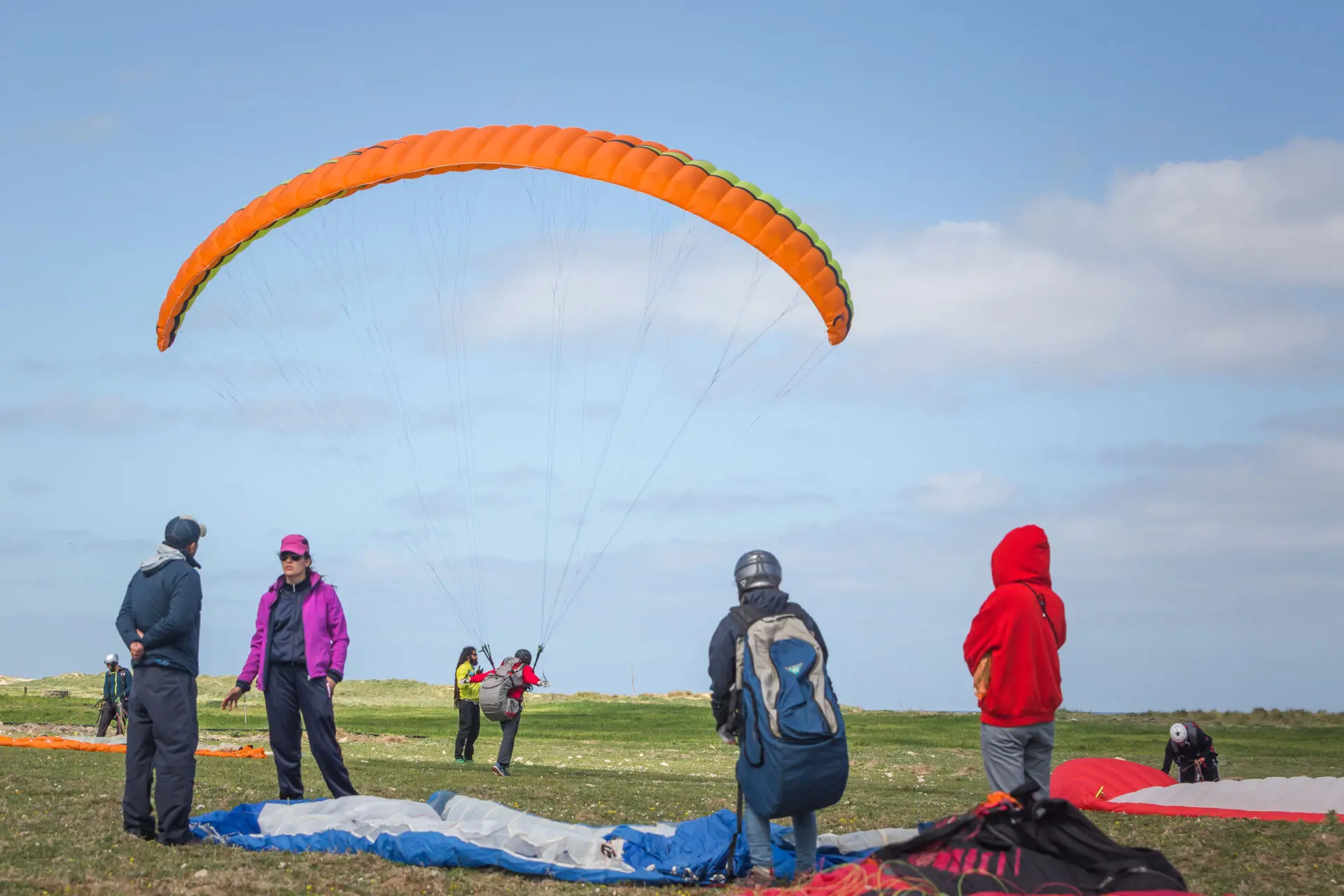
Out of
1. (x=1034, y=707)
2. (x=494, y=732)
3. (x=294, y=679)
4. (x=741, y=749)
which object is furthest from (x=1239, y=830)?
(x=494, y=732)

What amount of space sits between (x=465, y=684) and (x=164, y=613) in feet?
33.3

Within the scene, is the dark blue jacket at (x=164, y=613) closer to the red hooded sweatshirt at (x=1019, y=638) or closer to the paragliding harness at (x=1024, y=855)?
the paragliding harness at (x=1024, y=855)

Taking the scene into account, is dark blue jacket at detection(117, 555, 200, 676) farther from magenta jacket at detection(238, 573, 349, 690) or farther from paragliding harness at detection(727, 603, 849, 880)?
paragliding harness at detection(727, 603, 849, 880)

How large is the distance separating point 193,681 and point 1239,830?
24.2 ft

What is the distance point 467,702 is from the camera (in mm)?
17094

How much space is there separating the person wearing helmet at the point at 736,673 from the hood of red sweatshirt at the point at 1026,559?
1.23 metres

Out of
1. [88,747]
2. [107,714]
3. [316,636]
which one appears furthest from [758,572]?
[107,714]

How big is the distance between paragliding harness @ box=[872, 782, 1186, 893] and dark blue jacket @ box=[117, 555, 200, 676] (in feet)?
15.6

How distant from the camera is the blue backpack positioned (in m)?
5.73

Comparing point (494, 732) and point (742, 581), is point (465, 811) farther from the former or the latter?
point (494, 732)

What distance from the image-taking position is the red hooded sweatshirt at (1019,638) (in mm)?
6258

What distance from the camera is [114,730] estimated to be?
78.3ft

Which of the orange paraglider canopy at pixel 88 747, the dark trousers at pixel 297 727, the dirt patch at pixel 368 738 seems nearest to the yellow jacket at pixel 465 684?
the orange paraglider canopy at pixel 88 747

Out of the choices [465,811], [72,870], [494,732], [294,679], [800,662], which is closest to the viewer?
[800,662]
